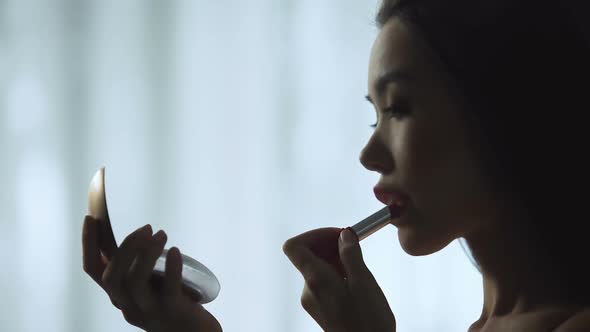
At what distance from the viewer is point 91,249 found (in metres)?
0.63

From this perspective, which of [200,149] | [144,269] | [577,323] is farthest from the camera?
[200,149]

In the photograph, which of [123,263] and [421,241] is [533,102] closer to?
[421,241]

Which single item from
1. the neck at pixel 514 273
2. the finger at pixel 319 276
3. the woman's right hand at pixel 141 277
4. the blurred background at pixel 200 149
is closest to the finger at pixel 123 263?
the woman's right hand at pixel 141 277

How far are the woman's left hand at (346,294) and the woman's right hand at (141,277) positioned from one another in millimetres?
121

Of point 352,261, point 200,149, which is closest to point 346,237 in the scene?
point 352,261

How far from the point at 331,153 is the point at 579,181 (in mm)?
715

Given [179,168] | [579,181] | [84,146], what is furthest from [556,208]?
[84,146]

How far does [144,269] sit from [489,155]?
0.30 m

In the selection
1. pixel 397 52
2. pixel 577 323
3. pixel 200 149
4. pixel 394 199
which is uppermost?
pixel 200 149

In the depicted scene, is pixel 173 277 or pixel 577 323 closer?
pixel 577 323

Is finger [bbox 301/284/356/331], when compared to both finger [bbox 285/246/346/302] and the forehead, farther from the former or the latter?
the forehead

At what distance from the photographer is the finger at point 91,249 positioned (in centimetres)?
62

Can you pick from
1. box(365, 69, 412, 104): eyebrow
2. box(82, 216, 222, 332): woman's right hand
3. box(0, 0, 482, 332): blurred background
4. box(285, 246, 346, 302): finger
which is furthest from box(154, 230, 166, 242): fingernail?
box(0, 0, 482, 332): blurred background

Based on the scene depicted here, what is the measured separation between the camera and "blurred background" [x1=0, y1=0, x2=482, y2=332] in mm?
1255
